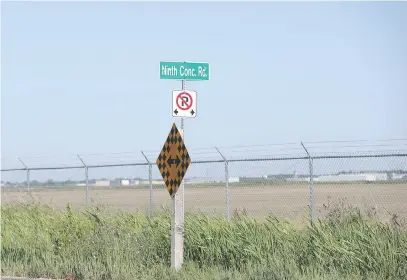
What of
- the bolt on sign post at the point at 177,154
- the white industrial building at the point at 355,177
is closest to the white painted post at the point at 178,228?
the bolt on sign post at the point at 177,154

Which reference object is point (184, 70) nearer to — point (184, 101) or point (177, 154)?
point (184, 101)

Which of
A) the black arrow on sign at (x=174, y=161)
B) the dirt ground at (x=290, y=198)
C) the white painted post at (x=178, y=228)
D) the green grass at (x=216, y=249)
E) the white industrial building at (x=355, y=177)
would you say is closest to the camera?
the green grass at (x=216, y=249)

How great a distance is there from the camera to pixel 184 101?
480 inches

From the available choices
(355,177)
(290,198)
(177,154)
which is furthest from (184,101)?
(290,198)

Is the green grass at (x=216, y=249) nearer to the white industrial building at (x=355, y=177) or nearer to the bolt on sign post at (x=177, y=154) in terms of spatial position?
Answer: the bolt on sign post at (x=177, y=154)

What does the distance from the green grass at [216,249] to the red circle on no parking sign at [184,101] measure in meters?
2.16

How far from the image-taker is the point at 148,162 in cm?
1897

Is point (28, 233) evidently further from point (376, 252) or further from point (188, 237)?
point (376, 252)

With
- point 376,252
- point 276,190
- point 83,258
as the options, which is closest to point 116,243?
point 83,258

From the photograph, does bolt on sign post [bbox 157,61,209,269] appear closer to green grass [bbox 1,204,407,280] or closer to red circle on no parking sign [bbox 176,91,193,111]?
red circle on no parking sign [bbox 176,91,193,111]

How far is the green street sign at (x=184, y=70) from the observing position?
1219 cm

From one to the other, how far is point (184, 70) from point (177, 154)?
1.40m

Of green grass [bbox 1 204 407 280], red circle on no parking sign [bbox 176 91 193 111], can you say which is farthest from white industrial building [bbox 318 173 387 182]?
red circle on no parking sign [bbox 176 91 193 111]

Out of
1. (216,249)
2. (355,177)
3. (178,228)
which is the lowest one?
(216,249)
